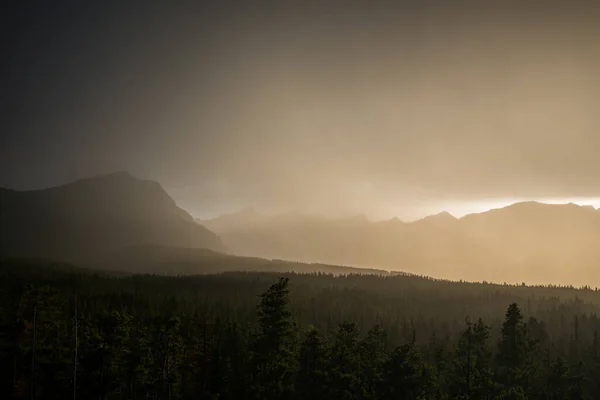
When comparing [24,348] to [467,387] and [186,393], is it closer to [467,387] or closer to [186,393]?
[186,393]

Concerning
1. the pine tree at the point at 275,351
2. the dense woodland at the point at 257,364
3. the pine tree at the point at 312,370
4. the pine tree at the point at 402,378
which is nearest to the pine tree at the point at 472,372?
the dense woodland at the point at 257,364

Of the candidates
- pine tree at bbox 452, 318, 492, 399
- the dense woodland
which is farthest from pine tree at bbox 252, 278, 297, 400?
pine tree at bbox 452, 318, 492, 399

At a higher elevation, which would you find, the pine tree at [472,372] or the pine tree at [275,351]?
the pine tree at [275,351]

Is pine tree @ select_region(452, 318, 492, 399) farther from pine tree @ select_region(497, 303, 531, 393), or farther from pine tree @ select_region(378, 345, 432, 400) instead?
pine tree @ select_region(378, 345, 432, 400)

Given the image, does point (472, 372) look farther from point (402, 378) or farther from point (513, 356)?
point (402, 378)

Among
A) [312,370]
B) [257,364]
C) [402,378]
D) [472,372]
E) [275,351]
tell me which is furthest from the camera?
[472,372]

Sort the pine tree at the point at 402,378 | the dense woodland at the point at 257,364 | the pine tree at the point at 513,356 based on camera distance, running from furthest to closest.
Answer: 1. the pine tree at the point at 513,356
2. the pine tree at the point at 402,378
3. the dense woodland at the point at 257,364

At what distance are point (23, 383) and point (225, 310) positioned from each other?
11018 centimetres

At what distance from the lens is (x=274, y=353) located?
159 ft

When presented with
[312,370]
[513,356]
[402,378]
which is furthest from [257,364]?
[513,356]

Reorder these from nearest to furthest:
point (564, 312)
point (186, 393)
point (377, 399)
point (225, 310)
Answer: point (377, 399), point (186, 393), point (225, 310), point (564, 312)

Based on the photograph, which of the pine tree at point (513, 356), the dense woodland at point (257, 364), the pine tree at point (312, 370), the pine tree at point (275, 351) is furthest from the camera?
the pine tree at point (513, 356)

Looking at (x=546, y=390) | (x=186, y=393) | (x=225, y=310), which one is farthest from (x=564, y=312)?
(x=186, y=393)

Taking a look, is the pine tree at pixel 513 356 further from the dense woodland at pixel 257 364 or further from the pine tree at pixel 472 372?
the pine tree at pixel 472 372
